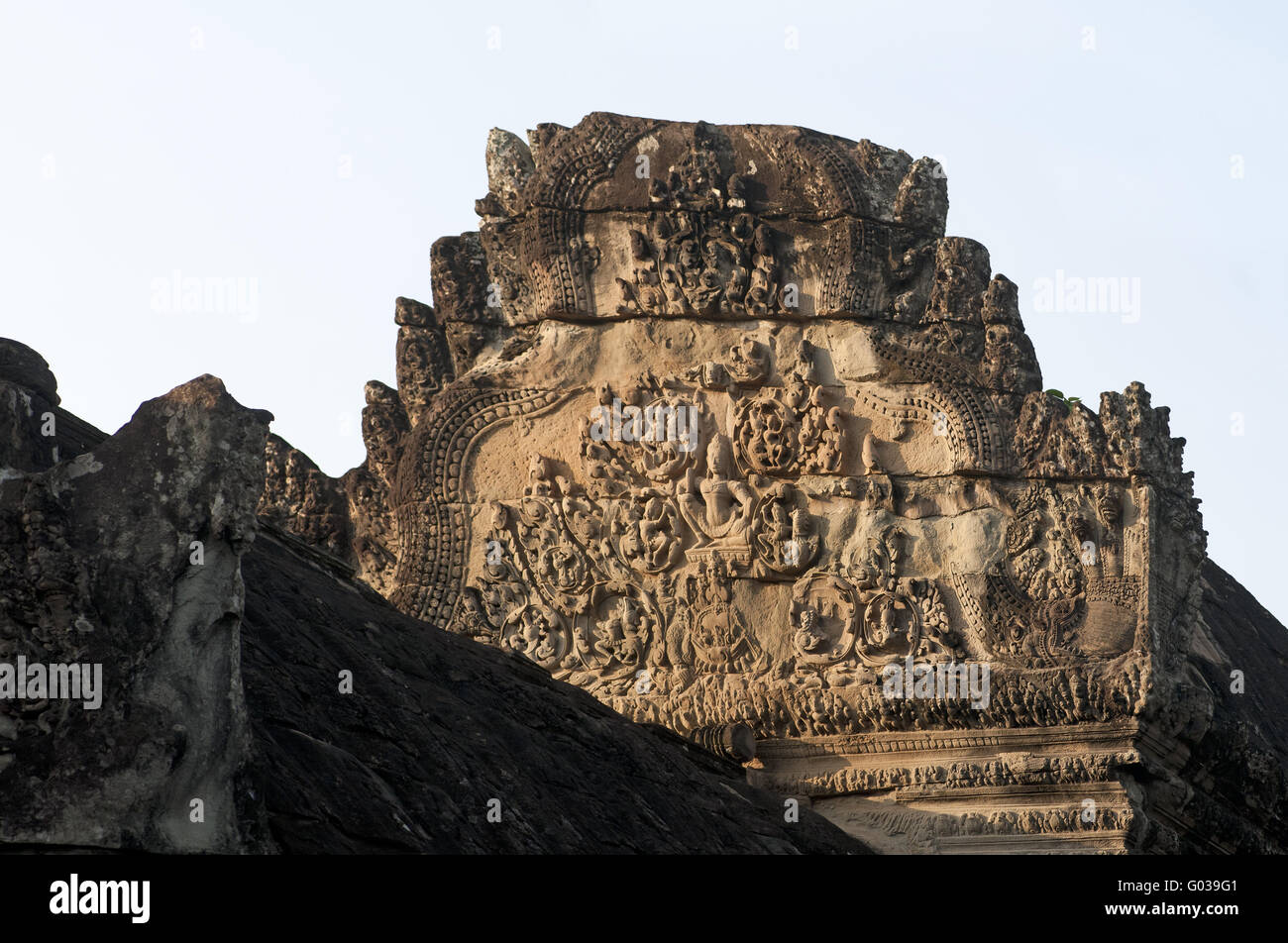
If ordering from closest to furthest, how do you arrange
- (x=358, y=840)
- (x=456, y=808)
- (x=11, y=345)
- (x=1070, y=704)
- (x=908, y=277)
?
(x=358, y=840)
(x=456, y=808)
(x=11, y=345)
(x=1070, y=704)
(x=908, y=277)

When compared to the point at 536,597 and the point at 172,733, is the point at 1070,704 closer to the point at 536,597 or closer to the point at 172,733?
the point at 536,597

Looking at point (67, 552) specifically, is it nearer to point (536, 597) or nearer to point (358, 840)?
point (358, 840)

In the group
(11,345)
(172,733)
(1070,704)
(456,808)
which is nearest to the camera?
(172,733)

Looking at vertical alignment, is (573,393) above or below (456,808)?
above

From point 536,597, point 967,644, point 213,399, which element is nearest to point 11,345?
point 213,399

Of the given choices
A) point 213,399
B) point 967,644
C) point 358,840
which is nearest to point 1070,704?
point 967,644

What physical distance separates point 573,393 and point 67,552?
6.58 meters

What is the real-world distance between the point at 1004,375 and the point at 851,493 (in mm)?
997

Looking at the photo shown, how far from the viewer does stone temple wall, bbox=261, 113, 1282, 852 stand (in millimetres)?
12016

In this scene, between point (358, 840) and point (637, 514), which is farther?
point (637, 514)

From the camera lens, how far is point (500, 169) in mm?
13219

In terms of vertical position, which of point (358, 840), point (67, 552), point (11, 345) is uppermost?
point (11, 345)

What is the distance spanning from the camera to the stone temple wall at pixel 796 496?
39.4 feet

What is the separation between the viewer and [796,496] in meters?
12.6
